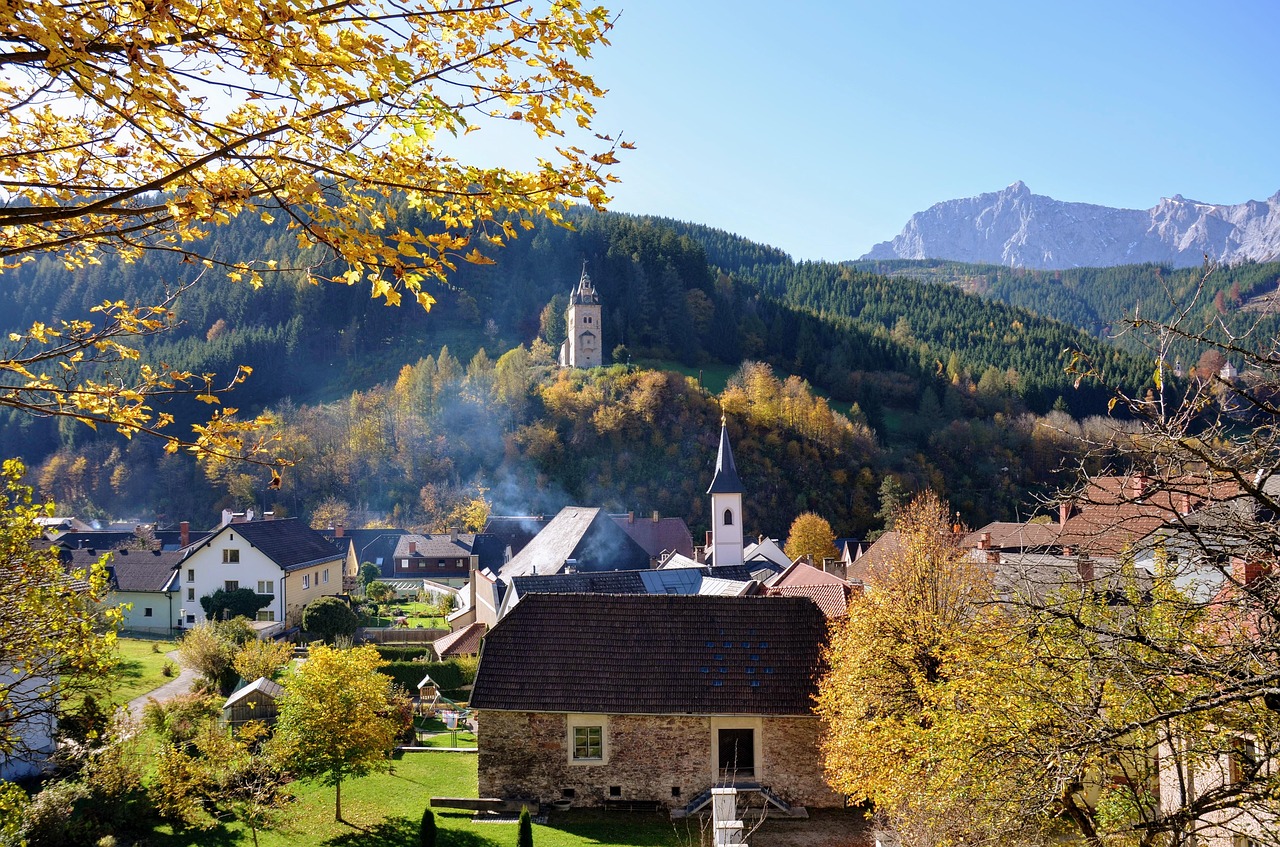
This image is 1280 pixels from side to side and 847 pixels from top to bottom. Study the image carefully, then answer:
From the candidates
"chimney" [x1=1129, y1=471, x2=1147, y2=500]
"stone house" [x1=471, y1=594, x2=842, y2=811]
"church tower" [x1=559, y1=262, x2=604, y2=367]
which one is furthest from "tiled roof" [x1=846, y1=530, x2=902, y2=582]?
"church tower" [x1=559, y1=262, x2=604, y2=367]

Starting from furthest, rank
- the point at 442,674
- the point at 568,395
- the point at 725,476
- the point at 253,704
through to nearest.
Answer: the point at 568,395, the point at 725,476, the point at 442,674, the point at 253,704

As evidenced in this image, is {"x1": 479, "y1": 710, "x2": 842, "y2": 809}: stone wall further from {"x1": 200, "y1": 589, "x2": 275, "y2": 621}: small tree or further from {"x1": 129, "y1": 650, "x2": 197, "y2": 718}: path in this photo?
{"x1": 200, "y1": 589, "x2": 275, "y2": 621}: small tree

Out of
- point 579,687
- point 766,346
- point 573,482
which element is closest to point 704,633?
point 579,687

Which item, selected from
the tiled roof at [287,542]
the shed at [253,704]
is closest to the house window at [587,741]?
the shed at [253,704]

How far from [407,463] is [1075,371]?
86.8 metres

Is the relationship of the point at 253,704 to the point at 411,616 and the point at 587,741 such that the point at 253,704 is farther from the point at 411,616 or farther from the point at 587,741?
the point at 411,616

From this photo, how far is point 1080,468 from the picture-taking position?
541cm

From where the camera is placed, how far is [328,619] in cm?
3753

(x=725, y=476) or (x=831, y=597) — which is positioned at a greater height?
(x=725, y=476)

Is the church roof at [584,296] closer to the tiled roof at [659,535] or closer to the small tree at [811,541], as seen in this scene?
the tiled roof at [659,535]

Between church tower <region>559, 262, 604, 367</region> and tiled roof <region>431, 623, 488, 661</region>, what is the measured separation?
6590cm

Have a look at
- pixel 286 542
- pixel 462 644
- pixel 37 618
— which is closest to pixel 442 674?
pixel 462 644

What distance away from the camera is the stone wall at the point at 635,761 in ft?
63.5

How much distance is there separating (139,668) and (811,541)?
4482cm
